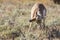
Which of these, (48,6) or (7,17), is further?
(48,6)

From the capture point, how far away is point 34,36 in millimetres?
8203

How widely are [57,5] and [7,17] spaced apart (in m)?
4.90

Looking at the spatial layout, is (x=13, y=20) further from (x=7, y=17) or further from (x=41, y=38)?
(x=41, y=38)

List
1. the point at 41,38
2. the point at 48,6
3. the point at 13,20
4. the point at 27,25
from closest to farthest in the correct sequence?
1. the point at 41,38
2. the point at 27,25
3. the point at 13,20
4. the point at 48,6

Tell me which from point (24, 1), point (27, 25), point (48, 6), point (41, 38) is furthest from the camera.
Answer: point (24, 1)

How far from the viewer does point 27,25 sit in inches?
378

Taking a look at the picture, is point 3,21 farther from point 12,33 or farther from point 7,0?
point 7,0

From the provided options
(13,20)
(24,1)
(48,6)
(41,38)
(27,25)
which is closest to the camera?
(41,38)

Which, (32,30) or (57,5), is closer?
(32,30)

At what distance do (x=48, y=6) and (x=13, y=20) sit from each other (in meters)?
4.73

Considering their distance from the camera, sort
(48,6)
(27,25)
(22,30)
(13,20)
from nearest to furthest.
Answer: (22,30)
(27,25)
(13,20)
(48,6)

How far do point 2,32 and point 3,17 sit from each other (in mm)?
2506

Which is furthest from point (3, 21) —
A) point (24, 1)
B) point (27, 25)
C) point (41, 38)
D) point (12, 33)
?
point (24, 1)

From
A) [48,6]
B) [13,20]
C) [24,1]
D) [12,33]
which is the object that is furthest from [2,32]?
[24,1]
